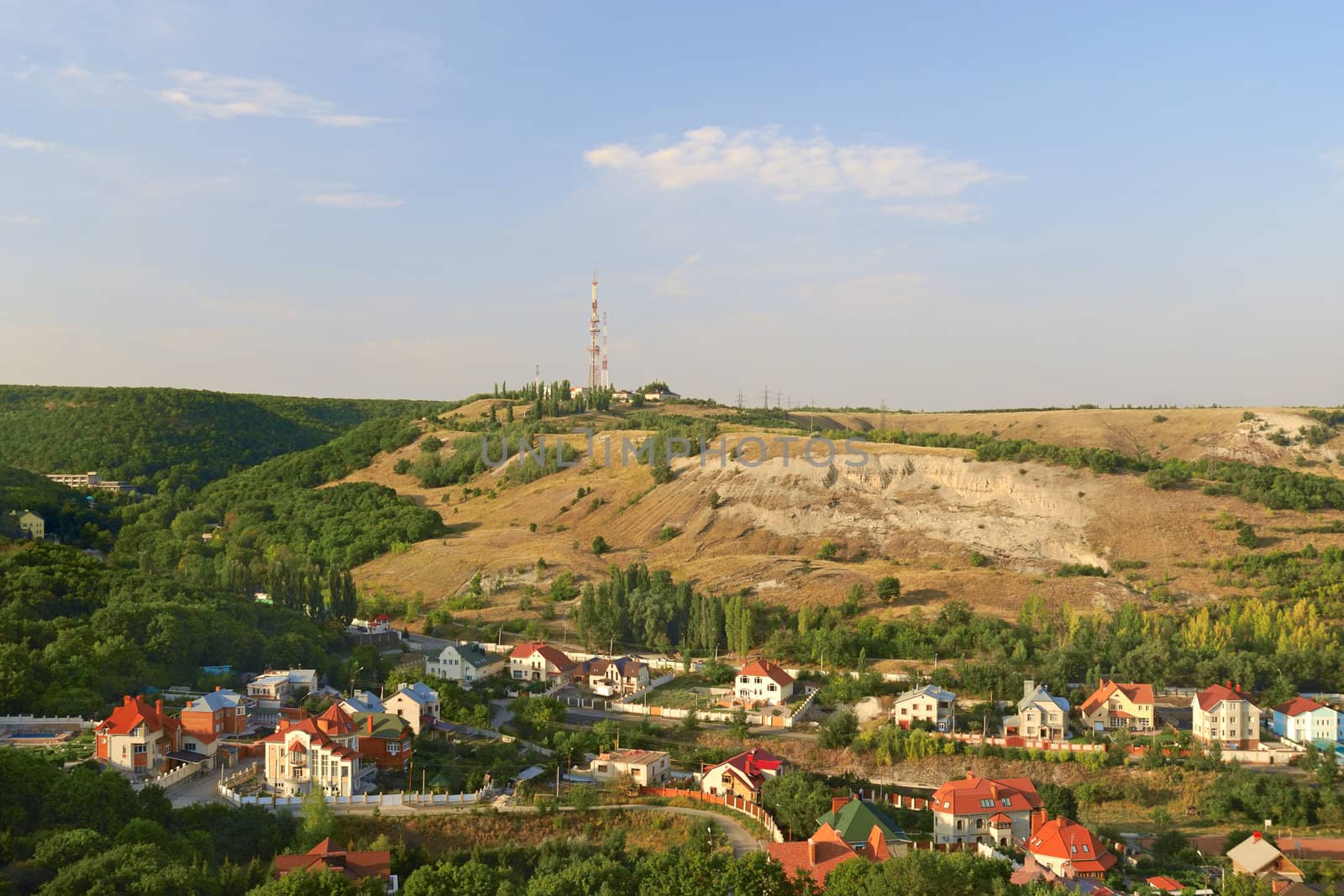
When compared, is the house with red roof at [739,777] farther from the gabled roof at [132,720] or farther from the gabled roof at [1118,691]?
the gabled roof at [132,720]

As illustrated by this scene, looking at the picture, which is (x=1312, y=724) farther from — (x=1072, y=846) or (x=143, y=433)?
(x=143, y=433)

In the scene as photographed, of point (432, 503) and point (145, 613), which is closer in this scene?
point (145, 613)

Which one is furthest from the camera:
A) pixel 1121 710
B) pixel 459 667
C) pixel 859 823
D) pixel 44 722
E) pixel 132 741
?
pixel 459 667

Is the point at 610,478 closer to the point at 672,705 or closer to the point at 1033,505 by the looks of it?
the point at 1033,505

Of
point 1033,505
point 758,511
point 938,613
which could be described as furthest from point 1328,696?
point 758,511

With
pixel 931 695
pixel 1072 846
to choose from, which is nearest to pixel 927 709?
pixel 931 695

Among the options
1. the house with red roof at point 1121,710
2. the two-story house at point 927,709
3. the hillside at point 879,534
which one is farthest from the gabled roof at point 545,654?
the house with red roof at point 1121,710
